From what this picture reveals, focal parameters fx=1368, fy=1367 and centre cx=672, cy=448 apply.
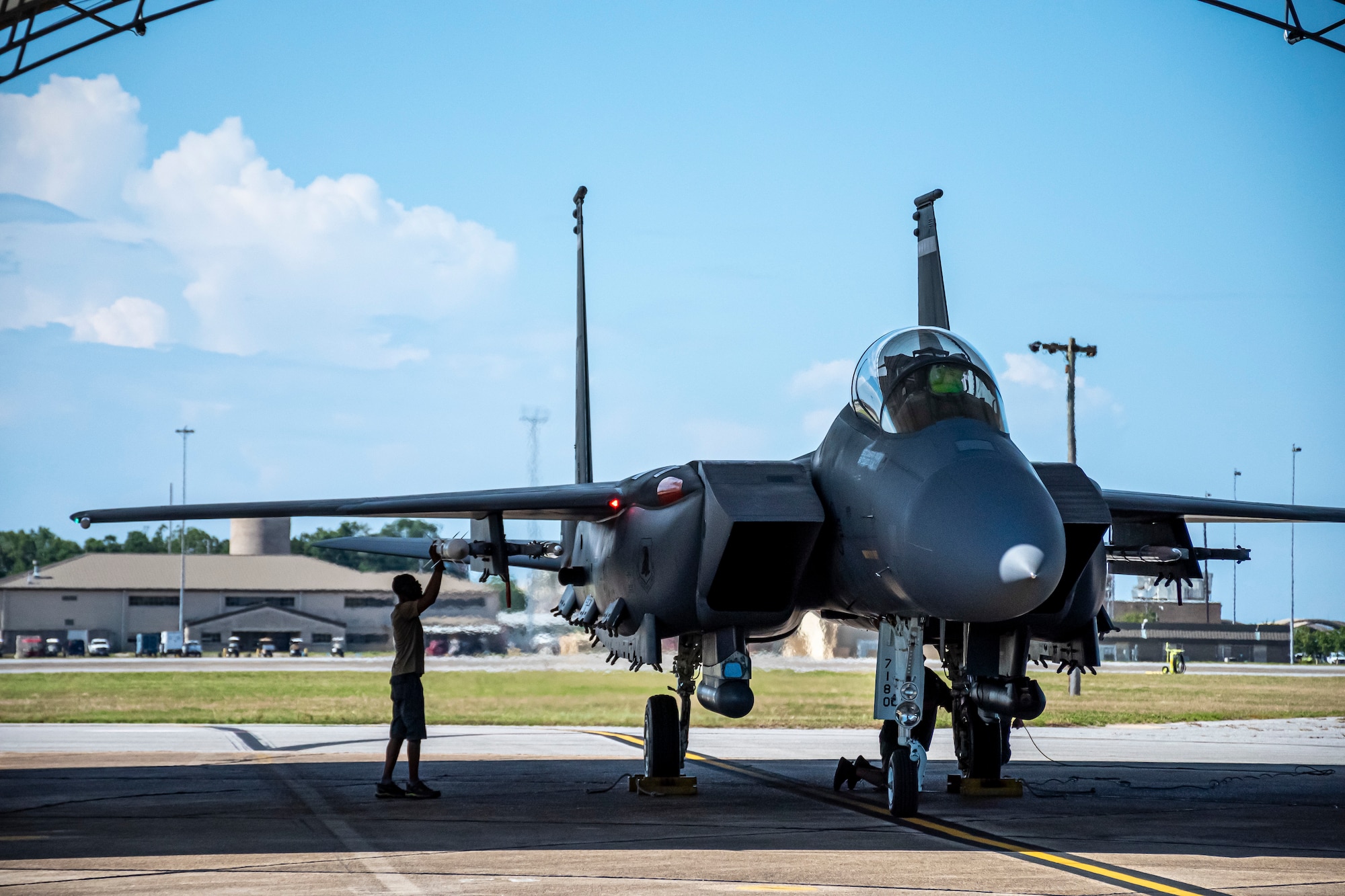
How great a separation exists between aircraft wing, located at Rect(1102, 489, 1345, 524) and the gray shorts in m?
5.66

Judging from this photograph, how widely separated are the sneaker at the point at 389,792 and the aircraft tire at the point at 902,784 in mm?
3702

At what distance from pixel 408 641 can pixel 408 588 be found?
0.42 m

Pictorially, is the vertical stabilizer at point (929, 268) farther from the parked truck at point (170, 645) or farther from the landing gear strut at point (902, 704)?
the parked truck at point (170, 645)

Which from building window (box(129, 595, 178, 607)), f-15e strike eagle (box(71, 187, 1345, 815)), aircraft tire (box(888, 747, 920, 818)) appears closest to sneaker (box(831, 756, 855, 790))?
f-15e strike eagle (box(71, 187, 1345, 815))

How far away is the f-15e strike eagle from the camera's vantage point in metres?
7.93

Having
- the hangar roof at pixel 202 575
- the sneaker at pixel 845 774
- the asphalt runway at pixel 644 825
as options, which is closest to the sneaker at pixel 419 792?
the asphalt runway at pixel 644 825

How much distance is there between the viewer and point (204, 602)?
72.6 metres

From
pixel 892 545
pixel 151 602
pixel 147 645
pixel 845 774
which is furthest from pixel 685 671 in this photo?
pixel 151 602

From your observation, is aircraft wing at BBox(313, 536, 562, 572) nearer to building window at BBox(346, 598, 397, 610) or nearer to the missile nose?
the missile nose

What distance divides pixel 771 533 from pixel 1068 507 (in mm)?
2009

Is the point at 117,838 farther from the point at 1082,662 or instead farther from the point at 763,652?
the point at 763,652

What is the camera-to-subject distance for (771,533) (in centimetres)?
952

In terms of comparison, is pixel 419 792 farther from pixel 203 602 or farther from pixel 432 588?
pixel 203 602

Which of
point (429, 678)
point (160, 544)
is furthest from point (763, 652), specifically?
point (160, 544)
